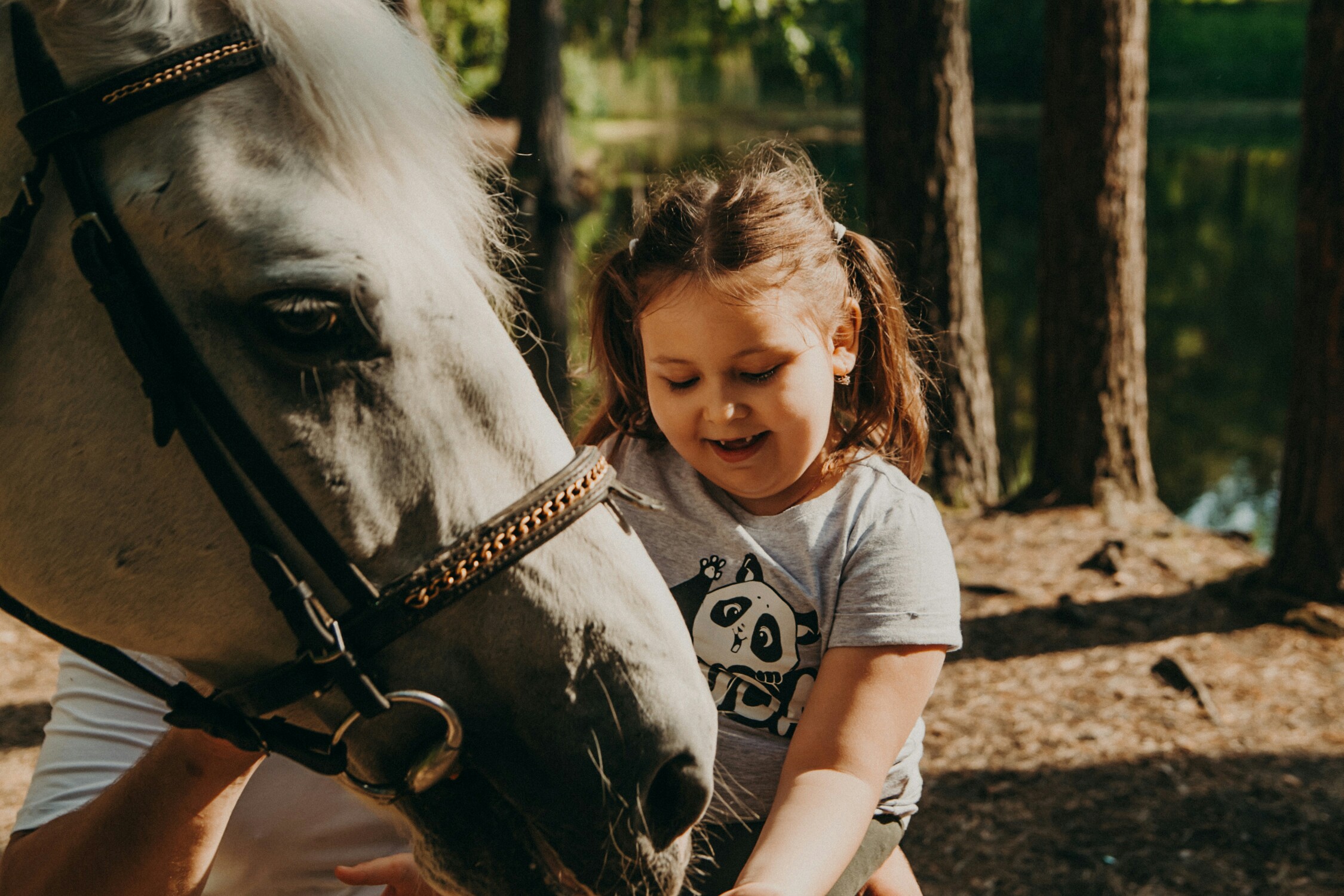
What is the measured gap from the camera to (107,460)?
1205 mm

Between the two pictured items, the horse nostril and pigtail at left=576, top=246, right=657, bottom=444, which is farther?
pigtail at left=576, top=246, right=657, bottom=444

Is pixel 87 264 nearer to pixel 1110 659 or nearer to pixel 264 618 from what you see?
pixel 264 618

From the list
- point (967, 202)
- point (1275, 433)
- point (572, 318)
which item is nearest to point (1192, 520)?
point (1275, 433)

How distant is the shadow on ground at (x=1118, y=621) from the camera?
177 inches

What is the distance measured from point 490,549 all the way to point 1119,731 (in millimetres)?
3353

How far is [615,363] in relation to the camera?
208 centimetres

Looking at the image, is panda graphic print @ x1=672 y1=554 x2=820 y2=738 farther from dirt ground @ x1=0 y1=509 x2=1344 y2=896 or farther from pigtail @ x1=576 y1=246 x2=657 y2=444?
dirt ground @ x1=0 y1=509 x2=1344 y2=896

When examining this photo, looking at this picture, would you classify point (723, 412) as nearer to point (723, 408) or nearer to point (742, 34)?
point (723, 408)

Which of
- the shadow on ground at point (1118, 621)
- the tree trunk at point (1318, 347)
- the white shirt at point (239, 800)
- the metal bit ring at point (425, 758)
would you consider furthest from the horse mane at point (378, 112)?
the tree trunk at point (1318, 347)

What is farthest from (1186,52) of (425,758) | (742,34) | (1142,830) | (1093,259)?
(425,758)

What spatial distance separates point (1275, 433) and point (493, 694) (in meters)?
9.94

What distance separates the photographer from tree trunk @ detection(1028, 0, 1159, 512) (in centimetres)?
523

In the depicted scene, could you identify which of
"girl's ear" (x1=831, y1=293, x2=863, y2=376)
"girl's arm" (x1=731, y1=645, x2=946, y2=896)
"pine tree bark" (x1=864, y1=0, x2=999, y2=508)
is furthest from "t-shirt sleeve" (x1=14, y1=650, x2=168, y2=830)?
"pine tree bark" (x1=864, y1=0, x2=999, y2=508)

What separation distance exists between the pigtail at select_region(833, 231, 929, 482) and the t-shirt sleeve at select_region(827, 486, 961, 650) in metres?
0.23
